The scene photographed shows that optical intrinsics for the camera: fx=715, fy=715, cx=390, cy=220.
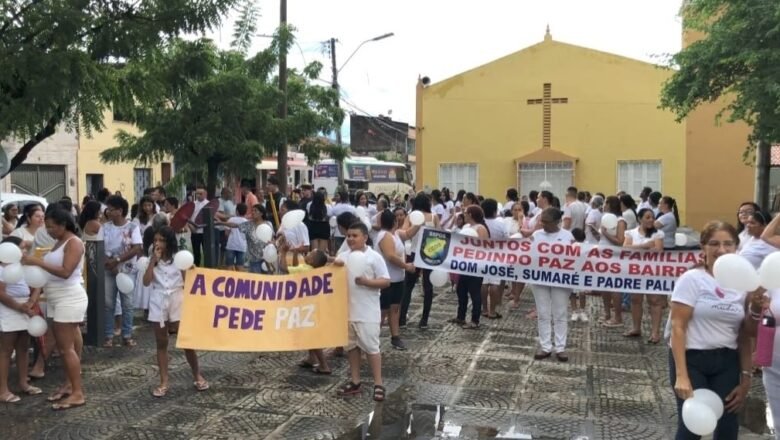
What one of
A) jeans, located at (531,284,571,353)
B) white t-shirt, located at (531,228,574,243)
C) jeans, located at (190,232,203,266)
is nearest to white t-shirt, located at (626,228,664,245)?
white t-shirt, located at (531,228,574,243)

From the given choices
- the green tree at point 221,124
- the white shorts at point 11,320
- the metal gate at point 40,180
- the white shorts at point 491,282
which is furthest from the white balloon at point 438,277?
the metal gate at point 40,180

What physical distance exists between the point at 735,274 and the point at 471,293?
5.82 meters

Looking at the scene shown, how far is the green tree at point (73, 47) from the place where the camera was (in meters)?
6.72

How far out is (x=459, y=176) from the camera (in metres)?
28.5

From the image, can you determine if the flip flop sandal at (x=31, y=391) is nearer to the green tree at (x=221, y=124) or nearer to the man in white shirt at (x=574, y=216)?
the green tree at (x=221, y=124)

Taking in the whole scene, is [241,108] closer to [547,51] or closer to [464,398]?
[464,398]

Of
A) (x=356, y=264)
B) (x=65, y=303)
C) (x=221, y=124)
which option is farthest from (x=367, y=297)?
(x=221, y=124)

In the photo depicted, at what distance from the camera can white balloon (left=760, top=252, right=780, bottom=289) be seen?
3.82 metres

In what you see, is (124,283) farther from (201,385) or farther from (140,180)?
(140,180)

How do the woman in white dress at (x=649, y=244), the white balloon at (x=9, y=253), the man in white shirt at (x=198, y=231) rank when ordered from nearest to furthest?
the white balloon at (x=9, y=253)
the woman in white dress at (x=649, y=244)
the man in white shirt at (x=198, y=231)

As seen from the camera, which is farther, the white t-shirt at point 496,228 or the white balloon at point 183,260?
the white t-shirt at point 496,228

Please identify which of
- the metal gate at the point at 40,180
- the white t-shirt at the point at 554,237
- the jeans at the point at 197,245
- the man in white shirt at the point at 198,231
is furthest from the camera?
the metal gate at the point at 40,180

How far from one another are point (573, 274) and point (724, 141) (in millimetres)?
19160

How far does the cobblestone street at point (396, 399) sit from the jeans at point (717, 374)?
1.59 meters
